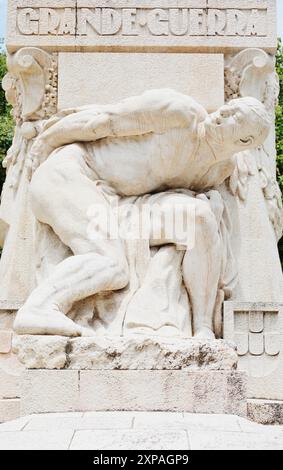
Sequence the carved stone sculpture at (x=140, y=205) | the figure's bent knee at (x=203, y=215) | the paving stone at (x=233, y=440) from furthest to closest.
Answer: the figure's bent knee at (x=203, y=215), the carved stone sculpture at (x=140, y=205), the paving stone at (x=233, y=440)

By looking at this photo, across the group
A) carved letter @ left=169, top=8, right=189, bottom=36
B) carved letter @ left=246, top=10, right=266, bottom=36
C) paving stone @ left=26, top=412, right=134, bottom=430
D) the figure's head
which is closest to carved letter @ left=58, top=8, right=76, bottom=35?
carved letter @ left=169, top=8, right=189, bottom=36

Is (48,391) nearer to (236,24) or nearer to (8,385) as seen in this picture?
(8,385)

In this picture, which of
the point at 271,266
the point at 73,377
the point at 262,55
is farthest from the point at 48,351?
the point at 262,55

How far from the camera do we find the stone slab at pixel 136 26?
688 centimetres

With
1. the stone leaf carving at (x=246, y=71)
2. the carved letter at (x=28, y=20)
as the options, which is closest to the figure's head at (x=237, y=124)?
the stone leaf carving at (x=246, y=71)

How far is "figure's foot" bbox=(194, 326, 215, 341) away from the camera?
5727mm

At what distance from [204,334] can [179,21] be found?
8.96 ft

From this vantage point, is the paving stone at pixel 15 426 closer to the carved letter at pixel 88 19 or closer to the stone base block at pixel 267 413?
the stone base block at pixel 267 413

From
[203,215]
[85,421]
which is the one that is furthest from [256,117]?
[85,421]

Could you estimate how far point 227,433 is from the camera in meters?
4.24

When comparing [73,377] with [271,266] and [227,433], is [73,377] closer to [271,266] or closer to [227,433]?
[227,433]

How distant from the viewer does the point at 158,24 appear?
6.90m

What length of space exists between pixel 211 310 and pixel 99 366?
1.14 meters
